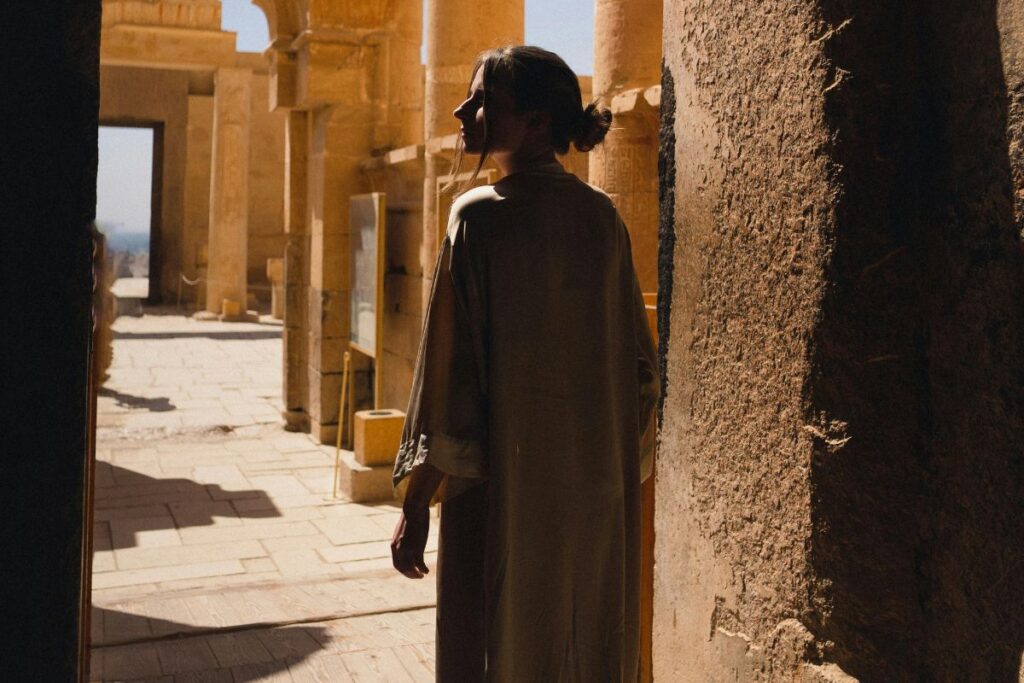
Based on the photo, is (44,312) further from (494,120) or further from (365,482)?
(365,482)

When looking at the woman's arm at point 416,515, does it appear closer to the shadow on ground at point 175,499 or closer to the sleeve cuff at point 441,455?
the sleeve cuff at point 441,455

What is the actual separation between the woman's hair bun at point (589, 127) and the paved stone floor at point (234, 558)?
2.14 m

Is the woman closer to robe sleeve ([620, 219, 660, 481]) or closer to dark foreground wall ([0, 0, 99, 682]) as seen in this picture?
robe sleeve ([620, 219, 660, 481])

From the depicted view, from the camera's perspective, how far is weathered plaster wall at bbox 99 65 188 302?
23.0 m

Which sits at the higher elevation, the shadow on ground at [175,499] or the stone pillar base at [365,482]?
the stone pillar base at [365,482]

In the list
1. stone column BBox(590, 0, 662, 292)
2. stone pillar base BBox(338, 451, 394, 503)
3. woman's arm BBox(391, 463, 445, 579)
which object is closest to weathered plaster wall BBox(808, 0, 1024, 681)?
woman's arm BBox(391, 463, 445, 579)

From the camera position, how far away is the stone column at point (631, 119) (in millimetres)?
5043

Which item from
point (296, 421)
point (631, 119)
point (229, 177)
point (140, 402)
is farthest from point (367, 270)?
point (229, 177)

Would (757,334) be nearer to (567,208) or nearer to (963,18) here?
(567,208)

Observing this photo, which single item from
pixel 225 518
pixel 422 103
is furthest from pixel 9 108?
pixel 422 103

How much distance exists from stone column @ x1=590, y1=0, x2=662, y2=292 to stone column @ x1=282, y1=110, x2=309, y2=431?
16.5ft

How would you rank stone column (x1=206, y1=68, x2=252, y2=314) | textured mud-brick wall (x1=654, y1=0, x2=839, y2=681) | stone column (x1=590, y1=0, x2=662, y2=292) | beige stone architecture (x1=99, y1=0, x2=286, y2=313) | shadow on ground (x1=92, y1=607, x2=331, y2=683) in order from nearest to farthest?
1. textured mud-brick wall (x1=654, y1=0, x2=839, y2=681)
2. shadow on ground (x1=92, y1=607, x2=331, y2=683)
3. stone column (x1=590, y1=0, x2=662, y2=292)
4. stone column (x1=206, y1=68, x2=252, y2=314)
5. beige stone architecture (x1=99, y1=0, x2=286, y2=313)

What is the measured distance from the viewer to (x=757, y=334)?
2.10 metres

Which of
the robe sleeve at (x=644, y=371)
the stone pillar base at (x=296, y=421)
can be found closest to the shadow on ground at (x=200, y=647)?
the robe sleeve at (x=644, y=371)
